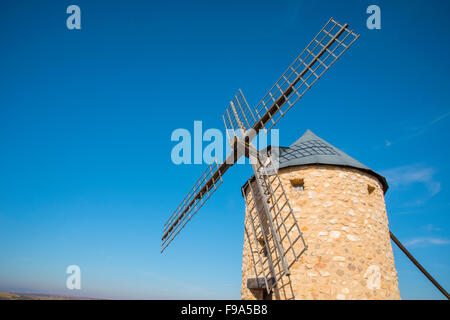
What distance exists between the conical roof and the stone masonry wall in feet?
0.51

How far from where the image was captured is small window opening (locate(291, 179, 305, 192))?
6.97 metres

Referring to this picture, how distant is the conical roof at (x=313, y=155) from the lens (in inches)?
273

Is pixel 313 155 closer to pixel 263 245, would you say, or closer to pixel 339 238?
pixel 339 238

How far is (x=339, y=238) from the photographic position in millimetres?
5980

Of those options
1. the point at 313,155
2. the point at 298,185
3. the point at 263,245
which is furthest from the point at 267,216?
the point at 313,155

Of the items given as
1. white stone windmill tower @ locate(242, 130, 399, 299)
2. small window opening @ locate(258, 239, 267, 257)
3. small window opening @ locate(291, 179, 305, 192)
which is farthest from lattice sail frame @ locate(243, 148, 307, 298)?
small window opening @ locate(291, 179, 305, 192)

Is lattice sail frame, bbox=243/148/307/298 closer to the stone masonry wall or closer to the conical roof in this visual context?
the stone masonry wall

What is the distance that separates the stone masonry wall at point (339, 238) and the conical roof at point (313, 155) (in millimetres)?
155

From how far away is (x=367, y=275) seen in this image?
5.75 meters

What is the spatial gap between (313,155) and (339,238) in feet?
7.34

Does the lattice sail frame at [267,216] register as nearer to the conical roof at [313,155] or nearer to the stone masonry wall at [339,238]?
the stone masonry wall at [339,238]

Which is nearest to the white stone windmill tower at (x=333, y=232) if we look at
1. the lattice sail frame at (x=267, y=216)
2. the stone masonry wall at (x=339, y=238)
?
the stone masonry wall at (x=339, y=238)
